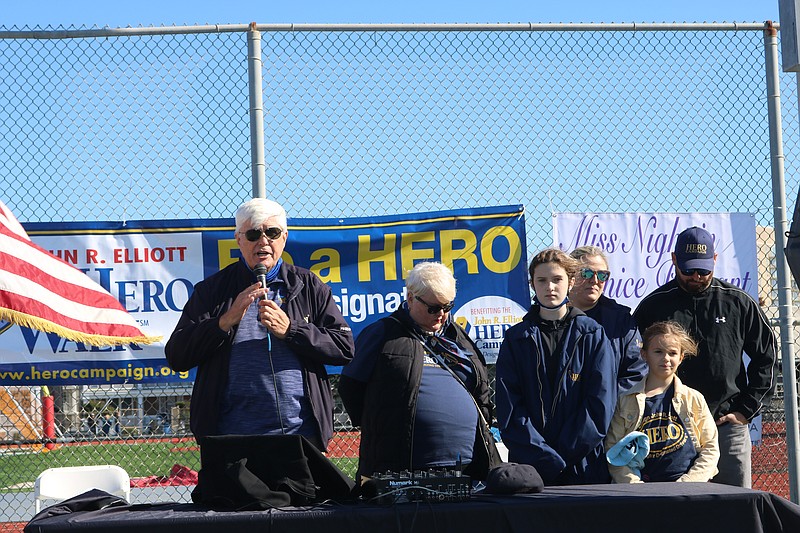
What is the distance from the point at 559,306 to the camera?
4.50 metres

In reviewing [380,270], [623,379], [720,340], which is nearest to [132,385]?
[380,270]

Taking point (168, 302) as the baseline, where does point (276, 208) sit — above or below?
above

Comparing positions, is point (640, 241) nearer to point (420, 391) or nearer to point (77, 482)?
point (420, 391)

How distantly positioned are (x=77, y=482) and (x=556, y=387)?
296 cm

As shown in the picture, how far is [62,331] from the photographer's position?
A: 5.45 meters

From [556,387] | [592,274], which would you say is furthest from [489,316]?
[556,387]

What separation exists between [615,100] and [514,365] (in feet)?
7.52

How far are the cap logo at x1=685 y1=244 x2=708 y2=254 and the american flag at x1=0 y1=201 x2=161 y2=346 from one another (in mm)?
3191

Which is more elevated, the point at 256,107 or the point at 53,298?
the point at 256,107

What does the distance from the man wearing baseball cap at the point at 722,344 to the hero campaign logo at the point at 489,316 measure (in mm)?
983

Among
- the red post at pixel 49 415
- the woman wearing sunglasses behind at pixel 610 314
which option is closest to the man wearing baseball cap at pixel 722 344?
the woman wearing sunglasses behind at pixel 610 314

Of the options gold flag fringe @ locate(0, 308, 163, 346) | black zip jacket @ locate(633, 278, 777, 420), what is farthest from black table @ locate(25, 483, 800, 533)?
gold flag fringe @ locate(0, 308, 163, 346)

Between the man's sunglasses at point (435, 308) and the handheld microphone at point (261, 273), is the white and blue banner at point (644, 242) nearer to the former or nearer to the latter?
the man's sunglasses at point (435, 308)

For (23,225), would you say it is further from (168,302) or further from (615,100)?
(615,100)
